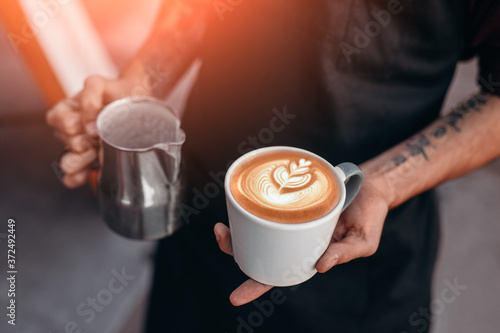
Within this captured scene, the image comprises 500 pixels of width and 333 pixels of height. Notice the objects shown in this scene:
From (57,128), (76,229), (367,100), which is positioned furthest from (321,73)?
(76,229)

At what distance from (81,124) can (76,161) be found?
89mm

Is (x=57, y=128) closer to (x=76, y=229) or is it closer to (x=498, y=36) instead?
(x=498, y=36)

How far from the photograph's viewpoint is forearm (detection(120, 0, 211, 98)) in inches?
45.7

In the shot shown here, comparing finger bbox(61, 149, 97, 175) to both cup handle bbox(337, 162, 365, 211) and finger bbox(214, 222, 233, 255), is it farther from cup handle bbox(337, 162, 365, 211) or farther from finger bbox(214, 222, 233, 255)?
cup handle bbox(337, 162, 365, 211)

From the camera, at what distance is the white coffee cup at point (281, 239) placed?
2.26 feet

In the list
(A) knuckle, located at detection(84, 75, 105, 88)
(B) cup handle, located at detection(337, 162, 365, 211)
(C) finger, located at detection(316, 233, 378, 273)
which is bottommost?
(C) finger, located at detection(316, 233, 378, 273)

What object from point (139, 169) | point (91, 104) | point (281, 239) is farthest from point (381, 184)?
point (91, 104)

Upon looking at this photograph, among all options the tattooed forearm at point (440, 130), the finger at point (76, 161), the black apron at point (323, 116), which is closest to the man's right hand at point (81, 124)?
the finger at point (76, 161)

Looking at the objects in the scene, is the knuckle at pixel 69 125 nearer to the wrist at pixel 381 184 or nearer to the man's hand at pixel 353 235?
the man's hand at pixel 353 235

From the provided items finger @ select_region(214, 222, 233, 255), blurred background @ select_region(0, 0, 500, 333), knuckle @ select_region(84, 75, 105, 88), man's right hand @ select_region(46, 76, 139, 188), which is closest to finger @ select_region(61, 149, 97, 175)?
man's right hand @ select_region(46, 76, 139, 188)

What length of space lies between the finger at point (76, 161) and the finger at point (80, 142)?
1cm

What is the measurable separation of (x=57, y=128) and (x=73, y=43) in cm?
159

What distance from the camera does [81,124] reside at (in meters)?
1.03

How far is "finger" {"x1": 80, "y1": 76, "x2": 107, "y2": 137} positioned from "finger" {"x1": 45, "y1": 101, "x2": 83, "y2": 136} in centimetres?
3
